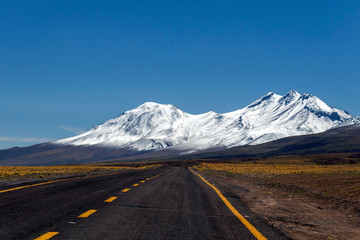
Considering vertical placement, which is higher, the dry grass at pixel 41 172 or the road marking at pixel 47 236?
the dry grass at pixel 41 172

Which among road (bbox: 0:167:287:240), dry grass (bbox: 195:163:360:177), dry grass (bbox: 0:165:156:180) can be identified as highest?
dry grass (bbox: 0:165:156:180)

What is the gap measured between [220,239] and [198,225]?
1.52 m

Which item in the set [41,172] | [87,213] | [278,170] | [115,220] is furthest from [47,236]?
[278,170]

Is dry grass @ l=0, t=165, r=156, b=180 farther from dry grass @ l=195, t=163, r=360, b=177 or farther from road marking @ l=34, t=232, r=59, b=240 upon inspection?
road marking @ l=34, t=232, r=59, b=240

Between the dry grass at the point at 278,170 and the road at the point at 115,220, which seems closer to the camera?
the road at the point at 115,220

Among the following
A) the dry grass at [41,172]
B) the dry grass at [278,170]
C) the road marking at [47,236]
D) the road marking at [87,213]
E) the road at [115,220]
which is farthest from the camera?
the dry grass at [278,170]

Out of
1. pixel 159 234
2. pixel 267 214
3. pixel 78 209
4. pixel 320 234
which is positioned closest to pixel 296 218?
pixel 267 214

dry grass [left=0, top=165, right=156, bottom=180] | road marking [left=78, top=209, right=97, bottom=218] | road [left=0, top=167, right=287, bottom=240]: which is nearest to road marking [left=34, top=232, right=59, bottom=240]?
road [left=0, top=167, right=287, bottom=240]

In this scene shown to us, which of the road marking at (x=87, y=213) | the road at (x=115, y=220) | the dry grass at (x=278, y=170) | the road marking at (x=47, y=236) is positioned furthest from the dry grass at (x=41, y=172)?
the road marking at (x=47, y=236)

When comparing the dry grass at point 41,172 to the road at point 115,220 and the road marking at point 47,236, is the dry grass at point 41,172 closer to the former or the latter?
the road at point 115,220

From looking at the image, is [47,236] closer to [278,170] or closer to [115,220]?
[115,220]

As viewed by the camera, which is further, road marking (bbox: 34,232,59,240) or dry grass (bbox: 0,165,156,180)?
dry grass (bbox: 0,165,156,180)

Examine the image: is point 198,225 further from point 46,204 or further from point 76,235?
point 46,204

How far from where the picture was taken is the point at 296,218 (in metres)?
11.9
